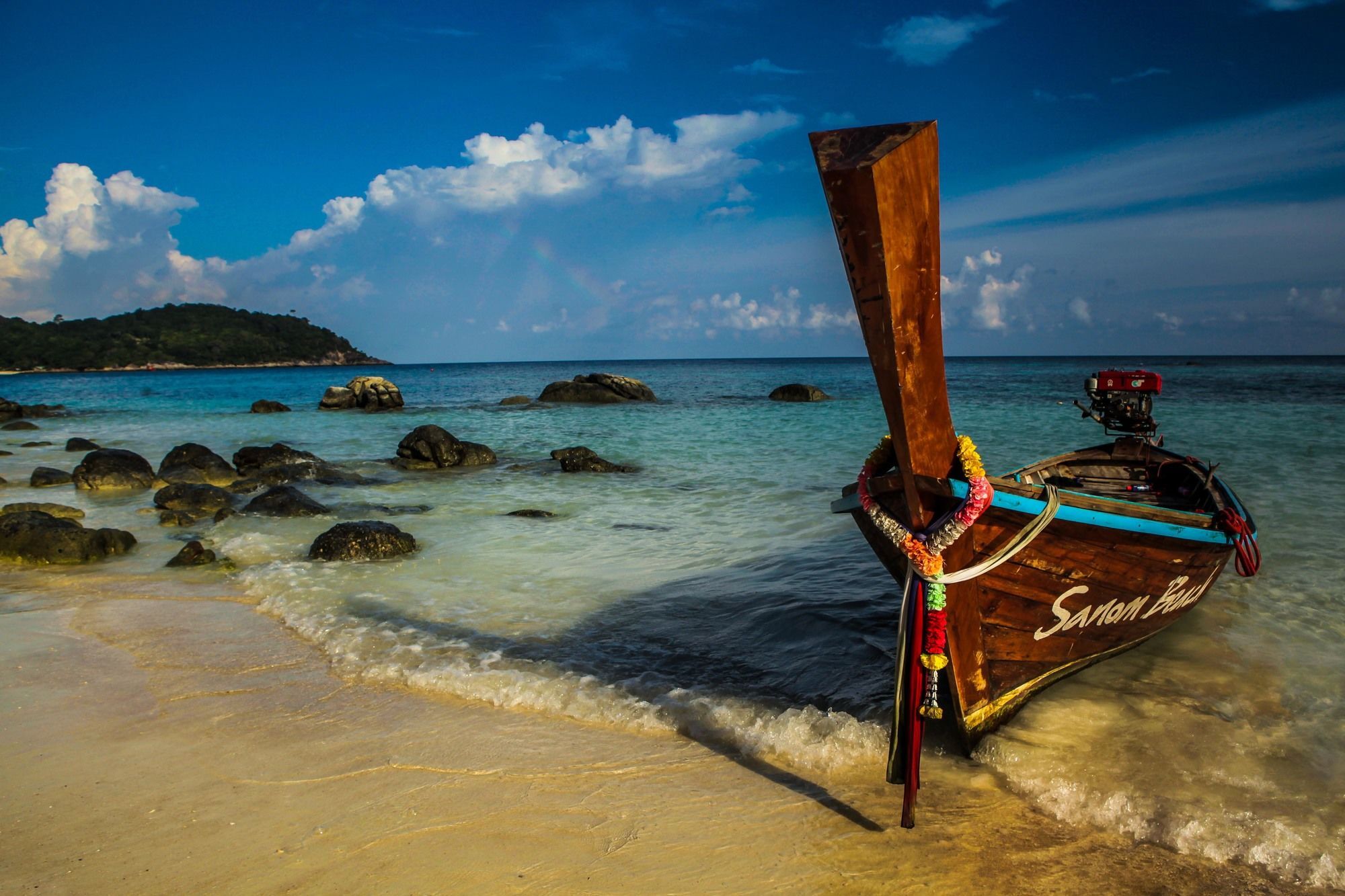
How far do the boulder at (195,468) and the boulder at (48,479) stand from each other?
5.41 ft

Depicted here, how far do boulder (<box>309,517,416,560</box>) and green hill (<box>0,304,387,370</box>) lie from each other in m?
103

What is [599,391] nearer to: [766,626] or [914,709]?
[766,626]

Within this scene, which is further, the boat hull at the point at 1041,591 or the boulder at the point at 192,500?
the boulder at the point at 192,500

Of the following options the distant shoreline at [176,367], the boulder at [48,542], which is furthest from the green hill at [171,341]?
the boulder at [48,542]

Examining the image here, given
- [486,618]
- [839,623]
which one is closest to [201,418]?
[486,618]

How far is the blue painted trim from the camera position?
3.60 m

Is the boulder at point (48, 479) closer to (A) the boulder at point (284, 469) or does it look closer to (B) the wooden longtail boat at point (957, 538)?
(A) the boulder at point (284, 469)

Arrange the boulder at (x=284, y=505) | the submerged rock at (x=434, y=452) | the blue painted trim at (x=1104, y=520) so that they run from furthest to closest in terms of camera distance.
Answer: the submerged rock at (x=434, y=452) < the boulder at (x=284, y=505) < the blue painted trim at (x=1104, y=520)

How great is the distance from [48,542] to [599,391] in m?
30.2

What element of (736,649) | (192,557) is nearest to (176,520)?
(192,557)

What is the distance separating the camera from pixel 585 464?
52.2 feet

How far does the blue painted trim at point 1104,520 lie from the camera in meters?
3.60

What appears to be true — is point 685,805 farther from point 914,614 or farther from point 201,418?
point 201,418

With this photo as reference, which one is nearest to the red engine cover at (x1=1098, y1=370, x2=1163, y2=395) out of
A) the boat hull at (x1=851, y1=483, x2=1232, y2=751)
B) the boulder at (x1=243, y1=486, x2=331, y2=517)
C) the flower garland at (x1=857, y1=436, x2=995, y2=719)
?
the boat hull at (x1=851, y1=483, x2=1232, y2=751)
